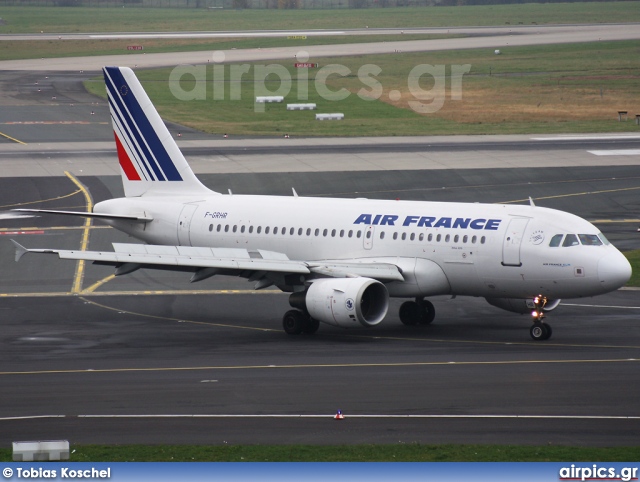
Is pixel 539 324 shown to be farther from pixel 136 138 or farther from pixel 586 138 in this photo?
pixel 586 138

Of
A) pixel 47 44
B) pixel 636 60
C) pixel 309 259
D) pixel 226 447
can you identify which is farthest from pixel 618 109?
pixel 47 44

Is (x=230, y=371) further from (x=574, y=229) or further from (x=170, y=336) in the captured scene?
(x=574, y=229)

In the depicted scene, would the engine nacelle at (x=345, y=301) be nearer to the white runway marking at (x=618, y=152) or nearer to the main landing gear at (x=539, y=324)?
the main landing gear at (x=539, y=324)

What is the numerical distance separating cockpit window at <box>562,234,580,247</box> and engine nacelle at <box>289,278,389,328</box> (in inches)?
245

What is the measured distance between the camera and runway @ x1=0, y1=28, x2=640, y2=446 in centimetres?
2767

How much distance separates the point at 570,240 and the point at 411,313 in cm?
687

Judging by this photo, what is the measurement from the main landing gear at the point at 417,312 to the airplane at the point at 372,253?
0.05m

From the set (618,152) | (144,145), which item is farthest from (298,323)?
(618,152)

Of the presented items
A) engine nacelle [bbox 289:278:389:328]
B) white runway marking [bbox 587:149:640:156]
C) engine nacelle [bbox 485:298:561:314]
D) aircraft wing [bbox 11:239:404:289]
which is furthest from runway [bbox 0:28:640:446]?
white runway marking [bbox 587:149:640:156]

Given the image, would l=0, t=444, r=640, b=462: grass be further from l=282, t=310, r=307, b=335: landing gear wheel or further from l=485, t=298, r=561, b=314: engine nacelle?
l=485, t=298, r=561, b=314: engine nacelle

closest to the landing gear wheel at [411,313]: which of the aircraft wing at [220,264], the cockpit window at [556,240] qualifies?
the aircraft wing at [220,264]

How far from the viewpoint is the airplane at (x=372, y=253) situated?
3828cm

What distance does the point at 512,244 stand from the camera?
1523 inches

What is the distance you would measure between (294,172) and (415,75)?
2663 inches
